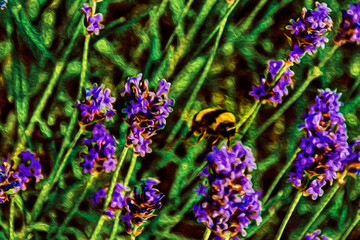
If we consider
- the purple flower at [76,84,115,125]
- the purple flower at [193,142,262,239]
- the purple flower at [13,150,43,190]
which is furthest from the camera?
the purple flower at [13,150,43,190]

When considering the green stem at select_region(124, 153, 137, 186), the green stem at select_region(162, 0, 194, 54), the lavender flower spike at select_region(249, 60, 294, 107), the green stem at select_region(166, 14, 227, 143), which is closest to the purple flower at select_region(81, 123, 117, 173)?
the green stem at select_region(124, 153, 137, 186)

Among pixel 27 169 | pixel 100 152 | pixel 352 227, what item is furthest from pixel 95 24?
pixel 352 227

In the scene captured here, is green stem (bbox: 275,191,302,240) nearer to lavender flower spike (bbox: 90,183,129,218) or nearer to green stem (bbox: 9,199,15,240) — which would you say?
lavender flower spike (bbox: 90,183,129,218)

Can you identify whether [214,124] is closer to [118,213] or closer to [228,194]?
[228,194]

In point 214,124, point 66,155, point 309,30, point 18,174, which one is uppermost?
point 309,30

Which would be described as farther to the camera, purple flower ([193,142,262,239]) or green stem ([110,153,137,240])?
green stem ([110,153,137,240])

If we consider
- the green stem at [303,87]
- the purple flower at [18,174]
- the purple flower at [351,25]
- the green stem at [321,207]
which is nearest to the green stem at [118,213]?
the purple flower at [18,174]

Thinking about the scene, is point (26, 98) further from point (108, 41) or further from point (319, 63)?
point (319, 63)
